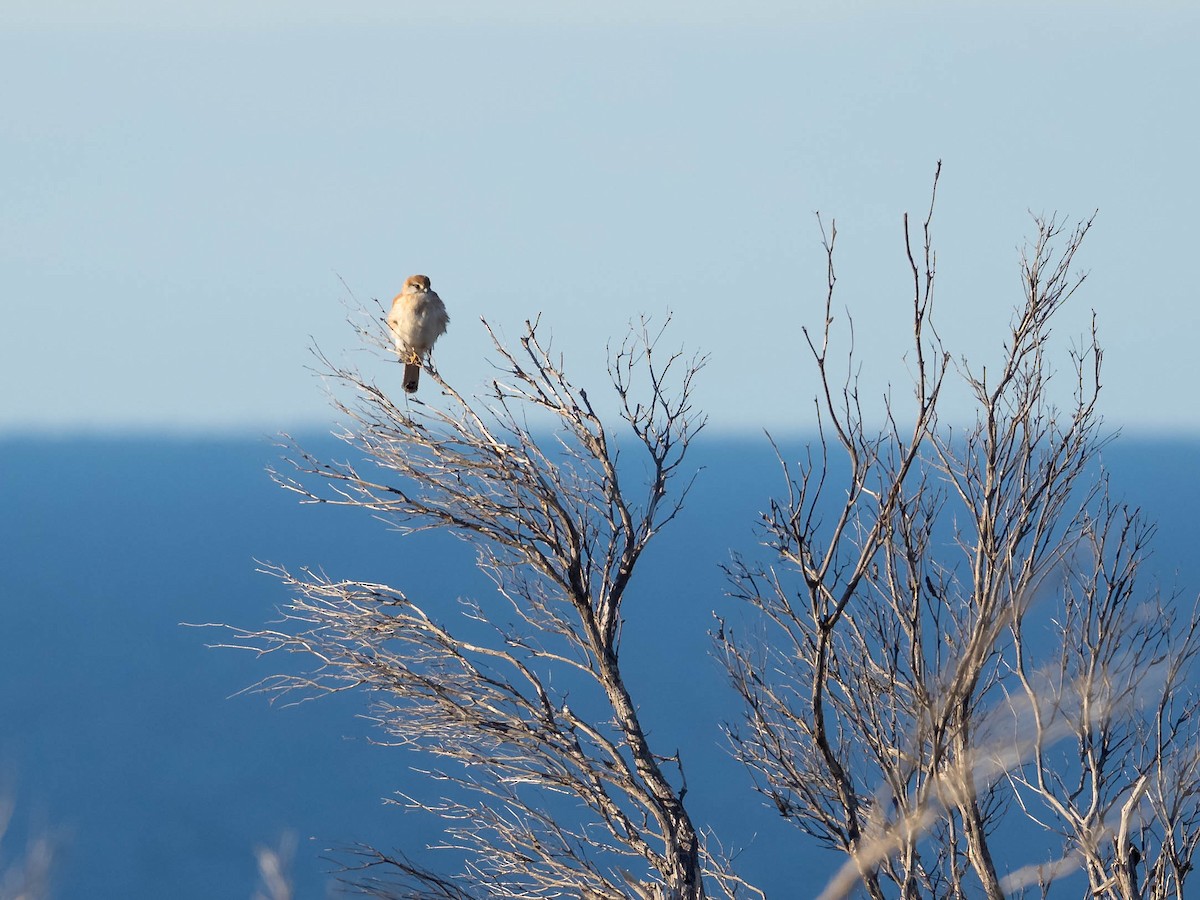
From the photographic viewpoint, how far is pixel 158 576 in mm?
115750

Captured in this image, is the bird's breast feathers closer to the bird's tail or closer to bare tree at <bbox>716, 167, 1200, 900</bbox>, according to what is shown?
the bird's tail

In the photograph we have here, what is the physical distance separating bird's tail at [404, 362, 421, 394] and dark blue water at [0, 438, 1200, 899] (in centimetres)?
4191

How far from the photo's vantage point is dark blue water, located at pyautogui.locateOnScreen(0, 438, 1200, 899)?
250 ft

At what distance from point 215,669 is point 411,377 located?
87.9 metres

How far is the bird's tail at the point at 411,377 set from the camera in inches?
413

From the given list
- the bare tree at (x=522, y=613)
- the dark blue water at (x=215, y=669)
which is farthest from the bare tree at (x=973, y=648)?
the dark blue water at (x=215, y=669)

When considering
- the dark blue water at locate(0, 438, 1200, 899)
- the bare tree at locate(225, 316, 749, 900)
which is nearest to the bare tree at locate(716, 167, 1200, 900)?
the bare tree at locate(225, 316, 749, 900)

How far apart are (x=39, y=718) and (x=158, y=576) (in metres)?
25.5

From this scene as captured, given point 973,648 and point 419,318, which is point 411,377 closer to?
point 419,318

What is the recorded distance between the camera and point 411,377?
10602 millimetres

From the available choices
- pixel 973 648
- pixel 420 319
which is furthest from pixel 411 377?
pixel 973 648

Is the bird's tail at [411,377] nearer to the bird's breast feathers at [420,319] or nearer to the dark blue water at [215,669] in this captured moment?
the bird's breast feathers at [420,319]

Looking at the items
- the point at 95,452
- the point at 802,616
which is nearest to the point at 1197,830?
the point at 802,616

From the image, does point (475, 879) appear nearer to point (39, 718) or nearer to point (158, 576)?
point (39, 718)
